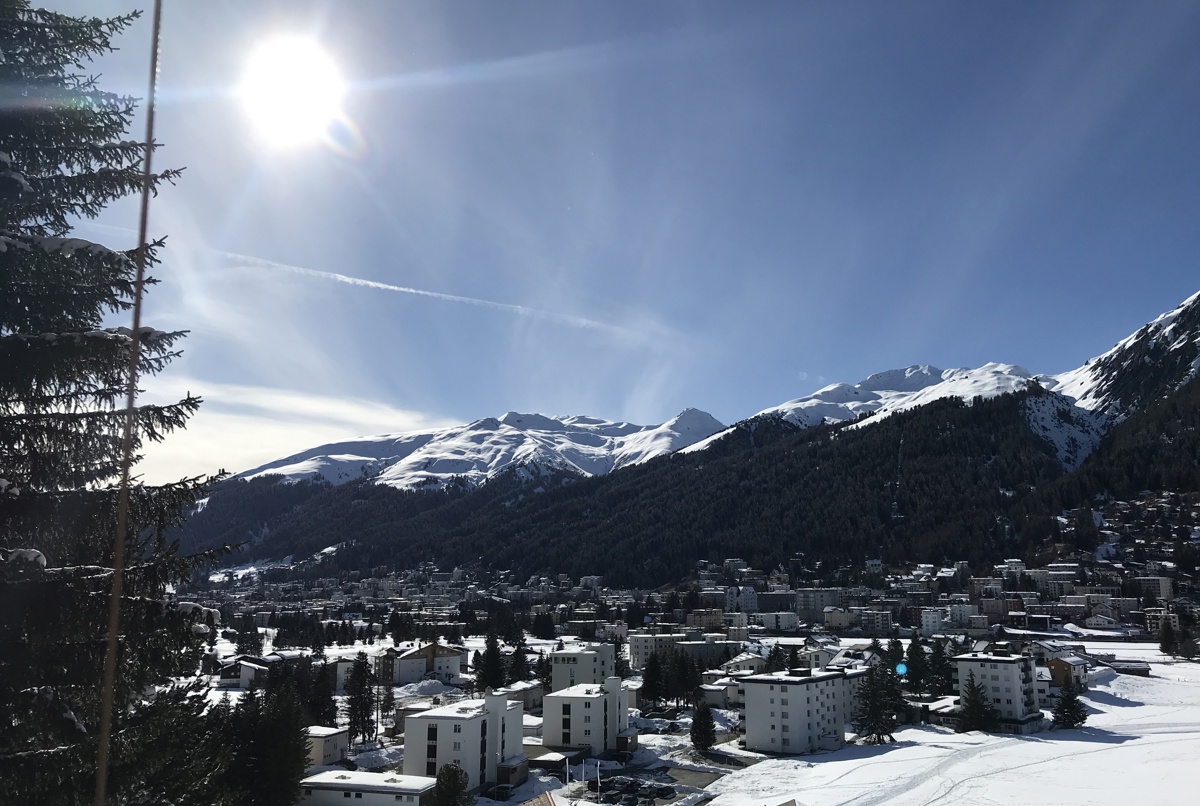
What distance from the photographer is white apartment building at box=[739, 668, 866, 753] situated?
5409 cm

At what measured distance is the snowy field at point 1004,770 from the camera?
3650 cm

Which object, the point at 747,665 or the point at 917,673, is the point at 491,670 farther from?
the point at 917,673

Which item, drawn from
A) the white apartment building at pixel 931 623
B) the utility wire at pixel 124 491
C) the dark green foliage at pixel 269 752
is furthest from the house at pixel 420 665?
the utility wire at pixel 124 491

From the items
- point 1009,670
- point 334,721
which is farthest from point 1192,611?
point 334,721

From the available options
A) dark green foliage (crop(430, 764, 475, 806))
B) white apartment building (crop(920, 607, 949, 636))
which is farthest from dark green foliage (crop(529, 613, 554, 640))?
dark green foliage (crop(430, 764, 475, 806))

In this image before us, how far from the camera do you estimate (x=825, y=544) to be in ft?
648

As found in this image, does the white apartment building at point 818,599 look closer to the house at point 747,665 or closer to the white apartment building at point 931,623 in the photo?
the white apartment building at point 931,623

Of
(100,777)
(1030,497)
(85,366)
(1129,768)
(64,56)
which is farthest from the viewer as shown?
(1030,497)

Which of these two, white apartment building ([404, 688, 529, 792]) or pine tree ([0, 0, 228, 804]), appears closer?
pine tree ([0, 0, 228, 804])

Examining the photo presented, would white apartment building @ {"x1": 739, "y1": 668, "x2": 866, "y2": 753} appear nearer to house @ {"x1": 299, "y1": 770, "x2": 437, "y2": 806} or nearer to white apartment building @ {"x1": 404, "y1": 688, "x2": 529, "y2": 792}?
white apartment building @ {"x1": 404, "y1": 688, "x2": 529, "y2": 792}

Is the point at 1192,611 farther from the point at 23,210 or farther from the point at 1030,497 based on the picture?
the point at 23,210

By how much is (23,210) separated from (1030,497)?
720 feet

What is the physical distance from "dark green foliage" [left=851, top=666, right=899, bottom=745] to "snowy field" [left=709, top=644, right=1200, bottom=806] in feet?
4.92

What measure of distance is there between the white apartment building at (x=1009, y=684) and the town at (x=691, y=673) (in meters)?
0.15
